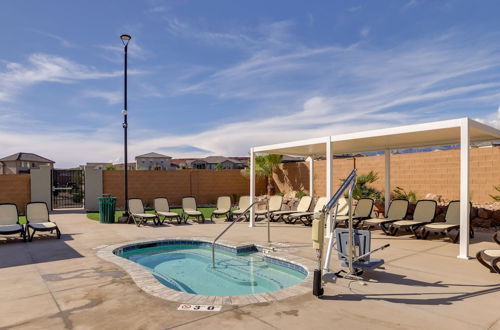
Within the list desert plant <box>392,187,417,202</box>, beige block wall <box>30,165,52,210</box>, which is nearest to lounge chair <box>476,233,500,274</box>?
desert plant <box>392,187,417,202</box>

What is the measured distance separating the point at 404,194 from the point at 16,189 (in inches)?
735

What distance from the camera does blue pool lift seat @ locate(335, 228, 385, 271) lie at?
19.8ft

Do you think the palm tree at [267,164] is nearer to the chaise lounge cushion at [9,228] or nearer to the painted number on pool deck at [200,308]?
the chaise lounge cushion at [9,228]

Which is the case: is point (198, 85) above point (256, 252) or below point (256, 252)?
above

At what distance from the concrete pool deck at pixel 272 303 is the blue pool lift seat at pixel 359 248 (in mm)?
288

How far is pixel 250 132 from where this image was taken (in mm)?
22391

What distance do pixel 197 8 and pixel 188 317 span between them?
10.5 m

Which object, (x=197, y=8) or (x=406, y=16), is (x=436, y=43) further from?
(x=197, y=8)

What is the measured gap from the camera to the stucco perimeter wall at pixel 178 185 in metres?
20.2

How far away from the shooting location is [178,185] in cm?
2173

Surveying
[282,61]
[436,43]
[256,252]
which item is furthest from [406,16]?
[256,252]

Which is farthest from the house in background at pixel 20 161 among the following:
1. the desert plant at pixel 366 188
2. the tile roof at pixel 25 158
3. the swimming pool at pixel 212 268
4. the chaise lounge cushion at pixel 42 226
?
the desert plant at pixel 366 188

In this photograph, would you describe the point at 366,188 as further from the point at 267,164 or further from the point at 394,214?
the point at 267,164

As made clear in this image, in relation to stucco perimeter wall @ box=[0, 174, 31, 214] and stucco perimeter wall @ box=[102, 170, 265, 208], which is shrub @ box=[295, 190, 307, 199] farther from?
stucco perimeter wall @ box=[0, 174, 31, 214]
